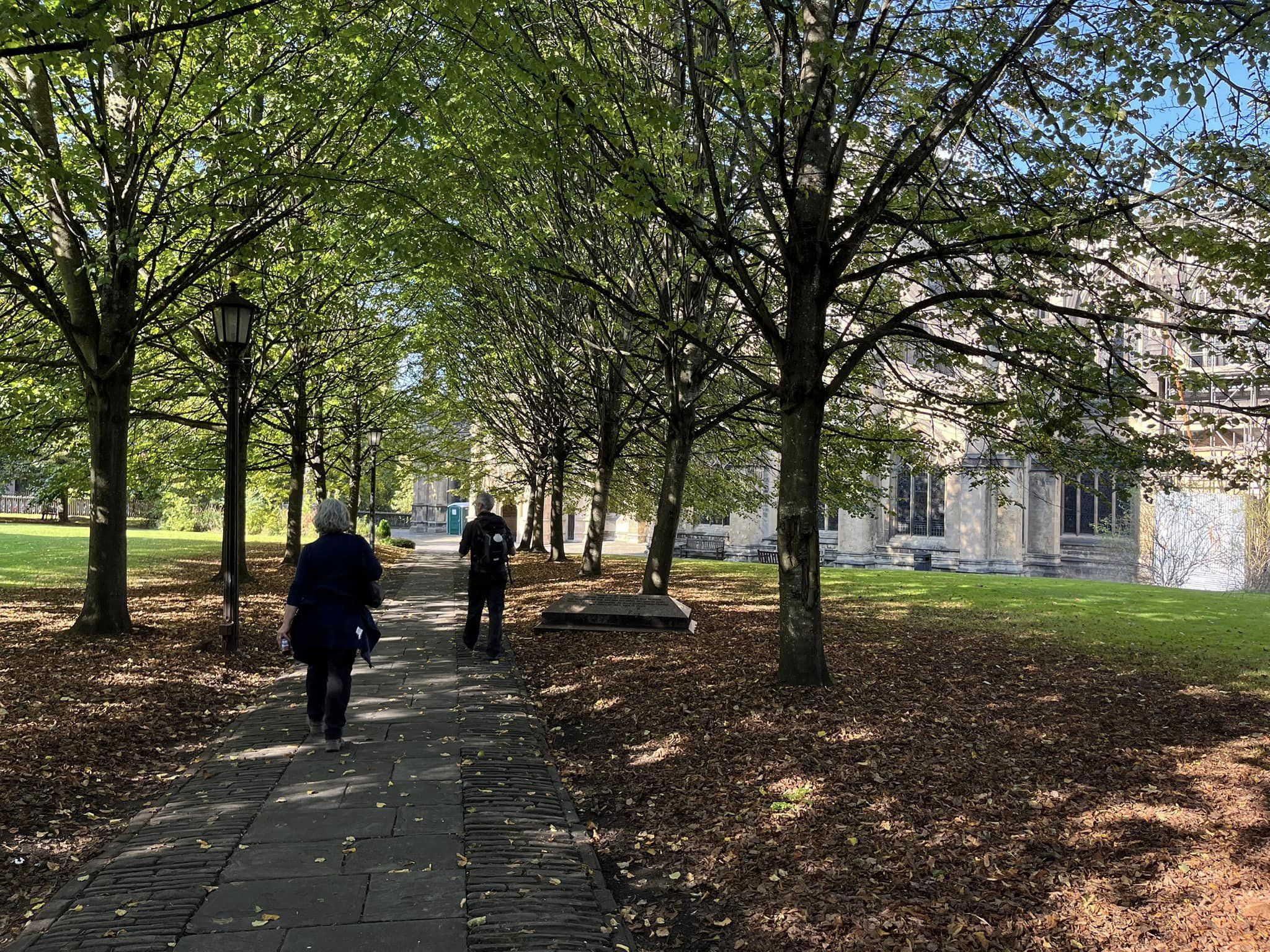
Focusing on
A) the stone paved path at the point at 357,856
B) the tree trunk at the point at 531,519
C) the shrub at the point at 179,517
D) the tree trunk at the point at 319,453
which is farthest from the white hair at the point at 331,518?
the shrub at the point at 179,517

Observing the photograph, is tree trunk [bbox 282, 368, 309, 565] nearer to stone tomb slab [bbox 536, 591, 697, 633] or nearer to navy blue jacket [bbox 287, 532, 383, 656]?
stone tomb slab [bbox 536, 591, 697, 633]

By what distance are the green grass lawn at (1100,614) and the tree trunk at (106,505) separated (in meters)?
10.1

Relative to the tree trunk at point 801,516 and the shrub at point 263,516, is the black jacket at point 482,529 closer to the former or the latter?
the tree trunk at point 801,516

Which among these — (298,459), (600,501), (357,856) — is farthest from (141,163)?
(600,501)

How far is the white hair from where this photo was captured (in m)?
6.26

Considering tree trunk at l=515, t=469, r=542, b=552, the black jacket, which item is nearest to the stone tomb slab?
the black jacket

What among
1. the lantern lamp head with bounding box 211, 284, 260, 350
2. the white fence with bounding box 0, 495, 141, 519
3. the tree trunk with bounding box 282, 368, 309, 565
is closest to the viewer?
the lantern lamp head with bounding box 211, 284, 260, 350

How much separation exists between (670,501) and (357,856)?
880cm

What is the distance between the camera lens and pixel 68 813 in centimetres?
514

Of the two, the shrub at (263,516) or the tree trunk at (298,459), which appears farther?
the shrub at (263,516)

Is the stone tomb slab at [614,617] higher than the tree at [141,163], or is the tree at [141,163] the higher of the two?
the tree at [141,163]

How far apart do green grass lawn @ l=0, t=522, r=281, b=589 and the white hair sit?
12.5 metres

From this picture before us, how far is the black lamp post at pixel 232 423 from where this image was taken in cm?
971

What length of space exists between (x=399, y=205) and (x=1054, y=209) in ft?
20.9
